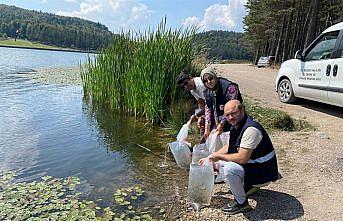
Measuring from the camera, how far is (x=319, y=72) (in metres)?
8.60

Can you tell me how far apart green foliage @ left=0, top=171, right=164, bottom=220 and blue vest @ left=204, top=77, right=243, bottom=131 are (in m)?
1.57

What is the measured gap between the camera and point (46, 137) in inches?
324

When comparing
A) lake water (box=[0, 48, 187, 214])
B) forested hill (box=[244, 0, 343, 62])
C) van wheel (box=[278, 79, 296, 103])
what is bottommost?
lake water (box=[0, 48, 187, 214])

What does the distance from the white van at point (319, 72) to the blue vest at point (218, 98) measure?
4.19 m

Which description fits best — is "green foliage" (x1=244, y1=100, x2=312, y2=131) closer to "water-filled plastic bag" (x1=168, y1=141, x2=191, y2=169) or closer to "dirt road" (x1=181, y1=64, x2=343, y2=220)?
"dirt road" (x1=181, y1=64, x2=343, y2=220)

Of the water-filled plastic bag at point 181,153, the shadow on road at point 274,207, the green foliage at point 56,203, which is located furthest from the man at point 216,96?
the green foliage at point 56,203

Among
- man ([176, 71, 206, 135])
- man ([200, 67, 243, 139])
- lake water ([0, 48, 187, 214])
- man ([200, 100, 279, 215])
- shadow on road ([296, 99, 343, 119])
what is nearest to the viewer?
man ([200, 100, 279, 215])

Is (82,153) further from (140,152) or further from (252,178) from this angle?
(252,178)

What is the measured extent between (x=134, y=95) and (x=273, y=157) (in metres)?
6.36

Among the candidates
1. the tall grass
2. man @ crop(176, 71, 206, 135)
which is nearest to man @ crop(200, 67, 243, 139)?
man @ crop(176, 71, 206, 135)

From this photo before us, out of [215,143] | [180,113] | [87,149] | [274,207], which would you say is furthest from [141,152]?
[274,207]

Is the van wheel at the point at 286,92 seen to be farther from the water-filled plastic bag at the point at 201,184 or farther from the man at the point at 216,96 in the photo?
the water-filled plastic bag at the point at 201,184

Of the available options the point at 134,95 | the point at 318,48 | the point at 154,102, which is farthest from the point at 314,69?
the point at 134,95

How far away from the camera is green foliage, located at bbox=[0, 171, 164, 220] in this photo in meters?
4.22
